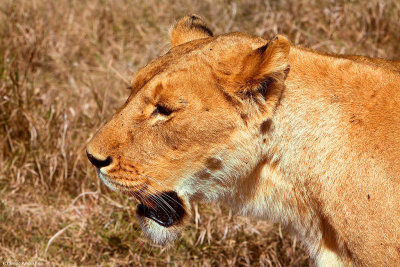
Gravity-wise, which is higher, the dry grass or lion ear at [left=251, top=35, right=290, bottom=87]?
lion ear at [left=251, top=35, right=290, bottom=87]

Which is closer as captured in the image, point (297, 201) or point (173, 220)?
point (297, 201)

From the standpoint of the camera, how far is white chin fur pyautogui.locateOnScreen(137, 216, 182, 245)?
3.17m

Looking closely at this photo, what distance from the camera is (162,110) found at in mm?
2881

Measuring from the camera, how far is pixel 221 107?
2826 millimetres

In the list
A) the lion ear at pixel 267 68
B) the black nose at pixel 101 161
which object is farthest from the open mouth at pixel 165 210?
the lion ear at pixel 267 68

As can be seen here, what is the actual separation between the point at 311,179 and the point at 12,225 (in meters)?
2.27

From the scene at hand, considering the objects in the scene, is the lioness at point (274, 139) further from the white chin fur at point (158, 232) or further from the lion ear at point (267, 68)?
the white chin fur at point (158, 232)

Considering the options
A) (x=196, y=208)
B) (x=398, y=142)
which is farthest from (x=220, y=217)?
(x=398, y=142)

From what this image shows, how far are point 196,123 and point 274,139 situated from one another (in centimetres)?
35

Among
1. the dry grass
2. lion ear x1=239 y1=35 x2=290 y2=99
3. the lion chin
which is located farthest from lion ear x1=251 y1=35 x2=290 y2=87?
the dry grass

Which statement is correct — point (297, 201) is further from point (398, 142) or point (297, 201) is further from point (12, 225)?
point (12, 225)

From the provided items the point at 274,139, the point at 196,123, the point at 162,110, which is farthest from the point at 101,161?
the point at 274,139

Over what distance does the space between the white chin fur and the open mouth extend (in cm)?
2

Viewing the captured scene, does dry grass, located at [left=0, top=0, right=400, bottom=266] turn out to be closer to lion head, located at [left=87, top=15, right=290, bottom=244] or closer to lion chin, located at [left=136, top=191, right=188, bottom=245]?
lion chin, located at [left=136, top=191, right=188, bottom=245]
